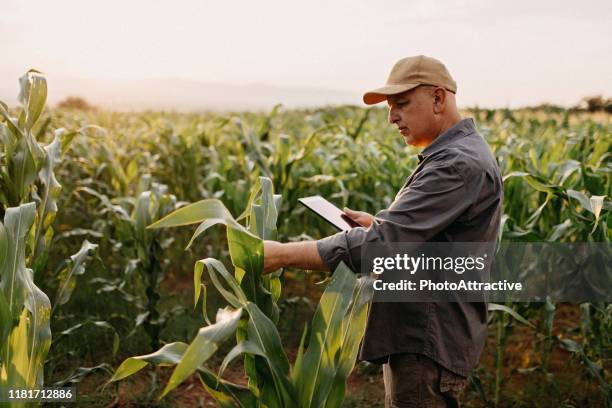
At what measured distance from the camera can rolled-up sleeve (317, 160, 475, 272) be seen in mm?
1870

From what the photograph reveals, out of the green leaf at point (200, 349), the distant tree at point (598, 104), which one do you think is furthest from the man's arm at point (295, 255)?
the distant tree at point (598, 104)

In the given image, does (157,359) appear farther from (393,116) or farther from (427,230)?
(393,116)

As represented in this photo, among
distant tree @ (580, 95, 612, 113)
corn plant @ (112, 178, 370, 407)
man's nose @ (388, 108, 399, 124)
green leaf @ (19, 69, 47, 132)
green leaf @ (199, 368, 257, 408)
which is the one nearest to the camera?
corn plant @ (112, 178, 370, 407)

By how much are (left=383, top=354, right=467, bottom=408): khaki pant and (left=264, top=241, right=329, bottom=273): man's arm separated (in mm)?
455

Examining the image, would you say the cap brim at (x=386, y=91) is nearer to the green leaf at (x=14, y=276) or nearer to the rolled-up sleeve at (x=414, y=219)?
the rolled-up sleeve at (x=414, y=219)

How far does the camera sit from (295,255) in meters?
1.88

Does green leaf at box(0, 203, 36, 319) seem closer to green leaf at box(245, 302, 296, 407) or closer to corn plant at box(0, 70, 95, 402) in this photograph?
corn plant at box(0, 70, 95, 402)

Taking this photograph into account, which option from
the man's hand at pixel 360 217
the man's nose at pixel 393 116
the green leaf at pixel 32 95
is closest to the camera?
the man's nose at pixel 393 116

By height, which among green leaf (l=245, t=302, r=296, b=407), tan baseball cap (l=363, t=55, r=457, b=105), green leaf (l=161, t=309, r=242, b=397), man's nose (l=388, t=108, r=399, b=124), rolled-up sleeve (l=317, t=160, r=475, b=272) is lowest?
green leaf (l=245, t=302, r=296, b=407)

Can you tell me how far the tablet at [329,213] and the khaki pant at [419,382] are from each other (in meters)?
0.46

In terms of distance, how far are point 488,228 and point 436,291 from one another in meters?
0.26

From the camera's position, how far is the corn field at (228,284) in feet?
6.33

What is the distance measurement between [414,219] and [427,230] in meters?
0.05

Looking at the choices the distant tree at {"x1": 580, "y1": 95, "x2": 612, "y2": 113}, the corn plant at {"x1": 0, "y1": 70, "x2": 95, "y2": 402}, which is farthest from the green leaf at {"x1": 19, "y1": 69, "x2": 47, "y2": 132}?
the distant tree at {"x1": 580, "y1": 95, "x2": 612, "y2": 113}
